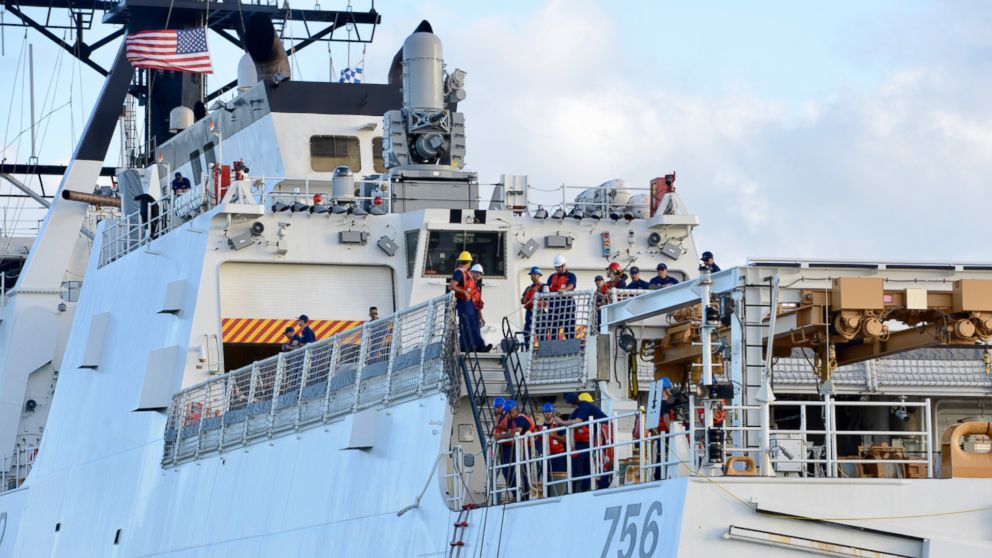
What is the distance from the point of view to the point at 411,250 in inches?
1034

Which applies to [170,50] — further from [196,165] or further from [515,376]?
[515,376]

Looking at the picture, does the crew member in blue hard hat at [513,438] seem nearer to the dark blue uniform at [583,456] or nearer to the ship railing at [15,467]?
the dark blue uniform at [583,456]

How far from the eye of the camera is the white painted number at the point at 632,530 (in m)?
14.9

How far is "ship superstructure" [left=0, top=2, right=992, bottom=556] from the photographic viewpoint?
15219 mm

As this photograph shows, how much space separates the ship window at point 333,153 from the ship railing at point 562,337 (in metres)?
11.2

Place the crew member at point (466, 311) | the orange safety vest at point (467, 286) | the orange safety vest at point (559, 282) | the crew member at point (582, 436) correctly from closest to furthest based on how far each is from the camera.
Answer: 1. the crew member at point (582, 436)
2. the crew member at point (466, 311)
3. the orange safety vest at point (467, 286)
4. the orange safety vest at point (559, 282)

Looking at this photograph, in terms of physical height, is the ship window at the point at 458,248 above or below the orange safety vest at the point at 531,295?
above

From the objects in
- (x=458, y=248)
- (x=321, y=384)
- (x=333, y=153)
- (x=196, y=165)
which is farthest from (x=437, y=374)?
(x=196, y=165)

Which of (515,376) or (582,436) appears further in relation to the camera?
(515,376)

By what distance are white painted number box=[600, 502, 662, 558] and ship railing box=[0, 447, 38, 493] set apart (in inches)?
783

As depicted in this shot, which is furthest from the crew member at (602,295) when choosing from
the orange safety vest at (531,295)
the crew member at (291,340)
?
the crew member at (291,340)

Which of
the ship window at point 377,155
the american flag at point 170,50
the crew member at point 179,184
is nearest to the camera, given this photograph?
the crew member at point 179,184

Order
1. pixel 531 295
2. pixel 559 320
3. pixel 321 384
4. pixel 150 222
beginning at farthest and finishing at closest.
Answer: pixel 150 222 → pixel 321 384 → pixel 531 295 → pixel 559 320

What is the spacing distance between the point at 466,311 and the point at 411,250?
5932mm
